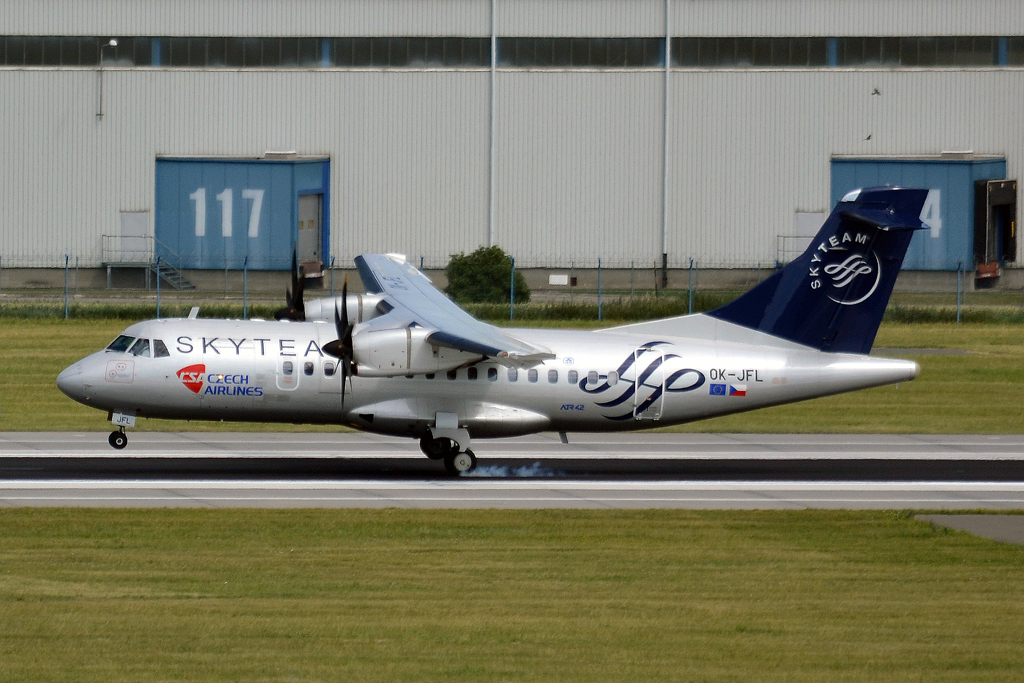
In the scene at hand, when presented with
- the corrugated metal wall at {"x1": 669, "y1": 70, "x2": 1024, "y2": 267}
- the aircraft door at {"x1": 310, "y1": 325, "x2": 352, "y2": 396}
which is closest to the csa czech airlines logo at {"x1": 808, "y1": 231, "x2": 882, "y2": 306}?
the aircraft door at {"x1": 310, "y1": 325, "x2": 352, "y2": 396}

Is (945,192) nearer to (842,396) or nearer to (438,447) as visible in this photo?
(842,396)

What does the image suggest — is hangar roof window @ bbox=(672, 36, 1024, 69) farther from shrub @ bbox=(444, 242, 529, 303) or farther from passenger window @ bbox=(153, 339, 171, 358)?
passenger window @ bbox=(153, 339, 171, 358)

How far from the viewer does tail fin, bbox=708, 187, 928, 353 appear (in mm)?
27734

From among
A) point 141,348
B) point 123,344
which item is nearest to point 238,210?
point 123,344

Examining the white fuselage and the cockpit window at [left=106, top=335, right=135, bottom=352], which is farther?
the cockpit window at [left=106, top=335, right=135, bottom=352]

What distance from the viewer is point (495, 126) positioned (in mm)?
70938

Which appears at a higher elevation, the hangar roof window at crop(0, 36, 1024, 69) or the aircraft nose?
the hangar roof window at crop(0, 36, 1024, 69)

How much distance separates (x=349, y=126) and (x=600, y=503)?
51025mm

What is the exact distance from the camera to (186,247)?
7181 cm

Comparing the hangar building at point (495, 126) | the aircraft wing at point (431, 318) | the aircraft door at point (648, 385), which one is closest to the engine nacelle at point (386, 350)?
the aircraft wing at point (431, 318)

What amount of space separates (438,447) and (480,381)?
1.75 metres

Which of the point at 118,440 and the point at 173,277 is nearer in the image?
the point at 118,440

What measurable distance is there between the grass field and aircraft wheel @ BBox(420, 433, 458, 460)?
7905mm

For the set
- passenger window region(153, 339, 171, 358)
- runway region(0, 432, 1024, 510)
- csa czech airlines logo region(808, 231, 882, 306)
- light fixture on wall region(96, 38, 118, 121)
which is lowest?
runway region(0, 432, 1024, 510)
